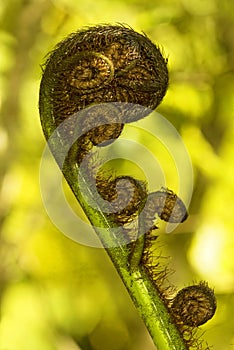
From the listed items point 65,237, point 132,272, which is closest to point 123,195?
point 132,272

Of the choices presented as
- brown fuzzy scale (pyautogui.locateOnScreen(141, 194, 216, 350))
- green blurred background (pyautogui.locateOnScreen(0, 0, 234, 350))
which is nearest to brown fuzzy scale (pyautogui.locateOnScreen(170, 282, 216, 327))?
brown fuzzy scale (pyautogui.locateOnScreen(141, 194, 216, 350))

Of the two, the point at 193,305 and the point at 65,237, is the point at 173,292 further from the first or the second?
the point at 65,237

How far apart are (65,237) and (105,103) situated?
4.30ft

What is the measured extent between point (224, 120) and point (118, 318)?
21.2 inches

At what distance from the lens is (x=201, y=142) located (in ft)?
6.79

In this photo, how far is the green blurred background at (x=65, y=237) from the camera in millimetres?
2018

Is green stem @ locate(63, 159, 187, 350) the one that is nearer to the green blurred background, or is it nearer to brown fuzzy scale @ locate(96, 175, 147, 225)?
brown fuzzy scale @ locate(96, 175, 147, 225)

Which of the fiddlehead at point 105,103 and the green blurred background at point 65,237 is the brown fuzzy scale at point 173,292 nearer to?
the fiddlehead at point 105,103

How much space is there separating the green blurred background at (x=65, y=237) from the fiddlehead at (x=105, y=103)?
120cm

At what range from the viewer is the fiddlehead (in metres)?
0.78

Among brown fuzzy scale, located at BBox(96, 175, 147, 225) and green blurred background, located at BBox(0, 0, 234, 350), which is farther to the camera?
green blurred background, located at BBox(0, 0, 234, 350)

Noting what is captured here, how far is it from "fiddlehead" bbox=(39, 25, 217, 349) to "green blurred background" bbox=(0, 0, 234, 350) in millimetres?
1204

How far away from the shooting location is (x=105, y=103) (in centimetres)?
80

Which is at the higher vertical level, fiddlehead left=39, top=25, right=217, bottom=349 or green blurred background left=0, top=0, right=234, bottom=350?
green blurred background left=0, top=0, right=234, bottom=350
